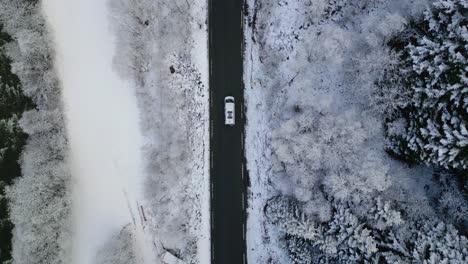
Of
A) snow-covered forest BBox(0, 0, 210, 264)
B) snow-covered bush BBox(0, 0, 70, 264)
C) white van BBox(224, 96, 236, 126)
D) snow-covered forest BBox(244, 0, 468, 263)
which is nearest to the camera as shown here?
snow-covered forest BBox(244, 0, 468, 263)

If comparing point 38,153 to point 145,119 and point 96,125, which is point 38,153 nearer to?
point 96,125

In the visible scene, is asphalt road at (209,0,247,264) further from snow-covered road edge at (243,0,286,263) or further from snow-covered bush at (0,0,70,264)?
snow-covered bush at (0,0,70,264)

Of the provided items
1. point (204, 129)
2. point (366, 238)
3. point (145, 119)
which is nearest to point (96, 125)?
point (145, 119)

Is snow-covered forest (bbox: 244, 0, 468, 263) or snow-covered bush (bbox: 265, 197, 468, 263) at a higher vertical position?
snow-covered forest (bbox: 244, 0, 468, 263)

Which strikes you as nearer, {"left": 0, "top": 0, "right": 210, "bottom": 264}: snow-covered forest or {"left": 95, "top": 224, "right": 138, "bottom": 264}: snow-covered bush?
{"left": 95, "top": 224, "right": 138, "bottom": 264}: snow-covered bush

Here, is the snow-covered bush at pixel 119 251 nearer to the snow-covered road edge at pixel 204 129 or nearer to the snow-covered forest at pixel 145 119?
the snow-covered forest at pixel 145 119

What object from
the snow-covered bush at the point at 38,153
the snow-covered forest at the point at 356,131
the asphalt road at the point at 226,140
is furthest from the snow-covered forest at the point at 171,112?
the snow-covered bush at the point at 38,153

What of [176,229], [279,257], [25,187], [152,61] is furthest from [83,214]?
[279,257]

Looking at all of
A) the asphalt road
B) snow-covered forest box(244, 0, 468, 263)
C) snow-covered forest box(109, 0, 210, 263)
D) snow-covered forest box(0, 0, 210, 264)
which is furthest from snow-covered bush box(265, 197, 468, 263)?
snow-covered forest box(0, 0, 210, 264)
